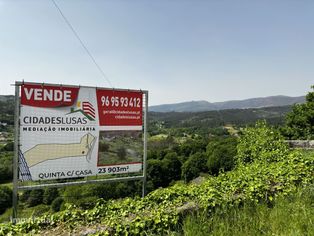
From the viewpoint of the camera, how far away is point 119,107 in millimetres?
4691

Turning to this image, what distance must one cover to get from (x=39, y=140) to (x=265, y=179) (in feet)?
11.0

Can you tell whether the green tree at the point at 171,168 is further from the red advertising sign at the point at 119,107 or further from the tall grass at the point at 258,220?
A: the tall grass at the point at 258,220

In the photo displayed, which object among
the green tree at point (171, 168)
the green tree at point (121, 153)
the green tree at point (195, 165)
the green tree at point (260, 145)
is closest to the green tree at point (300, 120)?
the green tree at point (260, 145)

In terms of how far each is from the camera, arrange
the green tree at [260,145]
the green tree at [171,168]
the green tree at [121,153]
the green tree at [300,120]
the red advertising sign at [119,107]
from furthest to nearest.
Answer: the green tree at [171,168]
the green tree at [300,120]
the green tree at [260,145]
the green tree at [121,153]
the red advertising sign at [119,107]

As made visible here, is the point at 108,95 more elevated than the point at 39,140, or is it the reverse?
the point at 108,95

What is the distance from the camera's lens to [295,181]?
422cm

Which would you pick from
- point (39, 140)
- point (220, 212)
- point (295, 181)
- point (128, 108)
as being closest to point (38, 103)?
point (39, 140)

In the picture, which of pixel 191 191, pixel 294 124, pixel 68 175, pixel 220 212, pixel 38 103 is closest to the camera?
pixel 220 212

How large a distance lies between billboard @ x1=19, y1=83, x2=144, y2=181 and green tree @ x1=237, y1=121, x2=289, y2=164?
3337mm

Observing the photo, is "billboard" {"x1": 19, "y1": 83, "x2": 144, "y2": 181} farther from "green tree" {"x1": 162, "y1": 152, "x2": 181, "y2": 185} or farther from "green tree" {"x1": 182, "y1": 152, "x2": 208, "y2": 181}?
"green tree" {"x1": 162, "y1": 152, "x2": 181, "y2": 185}

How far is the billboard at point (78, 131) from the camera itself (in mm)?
3947

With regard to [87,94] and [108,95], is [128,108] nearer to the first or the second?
[108,95]

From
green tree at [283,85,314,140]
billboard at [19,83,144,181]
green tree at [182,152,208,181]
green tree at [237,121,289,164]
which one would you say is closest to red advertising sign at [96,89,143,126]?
billboard at [19,83,144,181]

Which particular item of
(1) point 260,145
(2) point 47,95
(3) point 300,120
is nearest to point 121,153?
(2) point 47,95
